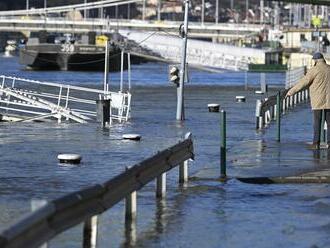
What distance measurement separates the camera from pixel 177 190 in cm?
1461

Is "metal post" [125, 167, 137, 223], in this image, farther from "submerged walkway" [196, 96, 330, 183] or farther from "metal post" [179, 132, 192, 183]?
"submerged walkway" [196, 96, 330, 183]

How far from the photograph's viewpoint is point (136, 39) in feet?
404

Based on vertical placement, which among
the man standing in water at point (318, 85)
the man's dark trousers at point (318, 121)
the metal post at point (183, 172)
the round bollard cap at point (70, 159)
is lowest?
the round bollard cap at point (70, 159)

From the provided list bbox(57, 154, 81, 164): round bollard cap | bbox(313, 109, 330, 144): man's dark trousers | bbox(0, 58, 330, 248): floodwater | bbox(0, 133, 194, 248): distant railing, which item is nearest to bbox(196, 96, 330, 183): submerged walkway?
bbox(0, 58, 330, 248): floodwater

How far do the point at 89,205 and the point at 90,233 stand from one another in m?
0.63

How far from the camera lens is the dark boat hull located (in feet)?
364

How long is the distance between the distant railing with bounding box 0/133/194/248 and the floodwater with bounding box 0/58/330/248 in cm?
33

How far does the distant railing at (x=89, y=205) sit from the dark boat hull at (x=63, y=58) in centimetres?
9557

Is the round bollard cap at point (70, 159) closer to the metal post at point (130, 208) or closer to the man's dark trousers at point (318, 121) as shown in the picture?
the man's dark trousers at point (318, 121)

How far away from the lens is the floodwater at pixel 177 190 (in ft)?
36.2

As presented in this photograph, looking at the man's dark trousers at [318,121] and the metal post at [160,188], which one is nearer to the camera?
the metal post at [160,188]

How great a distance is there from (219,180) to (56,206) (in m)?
7.23

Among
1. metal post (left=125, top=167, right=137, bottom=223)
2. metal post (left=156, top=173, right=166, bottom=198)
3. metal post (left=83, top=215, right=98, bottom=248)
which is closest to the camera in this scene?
metal post (left=83, top=215, right=98, bottom=248)

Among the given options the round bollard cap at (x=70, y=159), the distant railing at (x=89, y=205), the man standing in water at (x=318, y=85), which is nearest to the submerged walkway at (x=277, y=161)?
the man standing in water at (x=318, y=85)
